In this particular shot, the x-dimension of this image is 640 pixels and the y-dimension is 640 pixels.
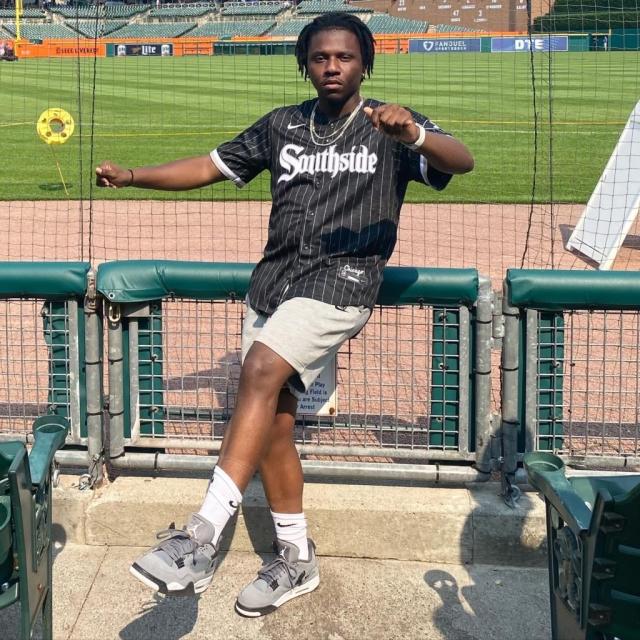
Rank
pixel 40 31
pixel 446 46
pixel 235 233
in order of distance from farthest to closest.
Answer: pixel 40 31
pixel 446 46
pixel 235 233

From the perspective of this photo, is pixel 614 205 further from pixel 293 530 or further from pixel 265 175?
pixel 293 530

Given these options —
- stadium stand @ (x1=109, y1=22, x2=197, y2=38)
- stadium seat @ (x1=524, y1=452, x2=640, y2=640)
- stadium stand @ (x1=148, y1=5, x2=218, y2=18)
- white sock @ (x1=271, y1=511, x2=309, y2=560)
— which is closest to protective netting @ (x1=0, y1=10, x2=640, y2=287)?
white sock @ (x1=271, y1=511, x2=309, y2=560)

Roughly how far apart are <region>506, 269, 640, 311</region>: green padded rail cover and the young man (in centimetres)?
57

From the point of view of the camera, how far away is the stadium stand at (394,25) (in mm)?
33281

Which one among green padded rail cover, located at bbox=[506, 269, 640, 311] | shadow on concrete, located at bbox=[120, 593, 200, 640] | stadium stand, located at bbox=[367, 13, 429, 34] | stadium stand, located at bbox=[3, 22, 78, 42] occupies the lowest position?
shadow on concrete, located at bbox=[120, 593, 200, 640]

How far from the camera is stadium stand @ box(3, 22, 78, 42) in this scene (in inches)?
1850

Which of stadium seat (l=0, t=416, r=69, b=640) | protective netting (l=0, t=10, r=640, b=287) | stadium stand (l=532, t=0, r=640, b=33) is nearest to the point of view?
stadium seat (l=0, t=416, r=69, b=640)

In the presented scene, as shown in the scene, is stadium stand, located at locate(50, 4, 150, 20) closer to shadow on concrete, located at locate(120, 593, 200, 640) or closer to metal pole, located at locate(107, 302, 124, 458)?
metal pole, located at locate(107, 302, 124, 458)

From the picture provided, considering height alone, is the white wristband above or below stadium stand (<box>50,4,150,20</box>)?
below

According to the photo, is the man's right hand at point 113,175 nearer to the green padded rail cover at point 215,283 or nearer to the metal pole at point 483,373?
the green padded rail cover at point 215,283

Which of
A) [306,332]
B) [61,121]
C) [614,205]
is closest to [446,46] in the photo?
[61,121]

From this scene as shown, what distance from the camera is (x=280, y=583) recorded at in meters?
3.45

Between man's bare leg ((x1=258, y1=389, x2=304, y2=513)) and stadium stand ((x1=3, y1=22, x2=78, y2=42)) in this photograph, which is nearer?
man's bare leg ((x1=258, y1=389, x2=304, y2=513))

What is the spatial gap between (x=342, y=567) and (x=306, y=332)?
1.08 metres
